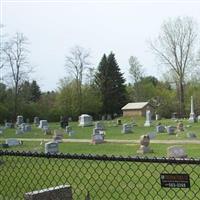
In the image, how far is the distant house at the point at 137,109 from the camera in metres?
70.9

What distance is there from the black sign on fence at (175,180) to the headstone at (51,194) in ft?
7.78

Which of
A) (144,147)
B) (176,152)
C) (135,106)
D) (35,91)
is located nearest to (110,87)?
(135,106)

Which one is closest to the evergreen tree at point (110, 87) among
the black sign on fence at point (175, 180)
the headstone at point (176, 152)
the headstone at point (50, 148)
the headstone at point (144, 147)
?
the headstone at point (144, 147)

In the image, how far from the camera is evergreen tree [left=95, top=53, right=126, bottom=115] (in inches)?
2997

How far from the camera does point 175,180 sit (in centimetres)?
407

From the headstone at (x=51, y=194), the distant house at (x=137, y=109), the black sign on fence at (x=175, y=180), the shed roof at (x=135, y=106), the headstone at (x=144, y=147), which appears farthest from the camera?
the shed roof at (x=135, y=106)

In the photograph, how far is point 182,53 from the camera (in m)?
66.3

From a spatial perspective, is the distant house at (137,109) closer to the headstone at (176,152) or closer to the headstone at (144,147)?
the headstone at (144,147)

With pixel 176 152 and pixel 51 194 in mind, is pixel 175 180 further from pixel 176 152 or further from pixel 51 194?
pixel 176 152

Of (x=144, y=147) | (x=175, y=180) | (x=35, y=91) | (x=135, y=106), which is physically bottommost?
(x=144, y=147)

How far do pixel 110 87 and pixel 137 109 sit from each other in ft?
24.0

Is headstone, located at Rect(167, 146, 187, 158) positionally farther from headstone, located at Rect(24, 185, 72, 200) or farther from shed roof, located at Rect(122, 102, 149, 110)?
shed roof, located at Rect(122, 102, 149, 110)

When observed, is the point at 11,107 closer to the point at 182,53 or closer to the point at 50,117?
the point at 50,117

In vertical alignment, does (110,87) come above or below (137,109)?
above
